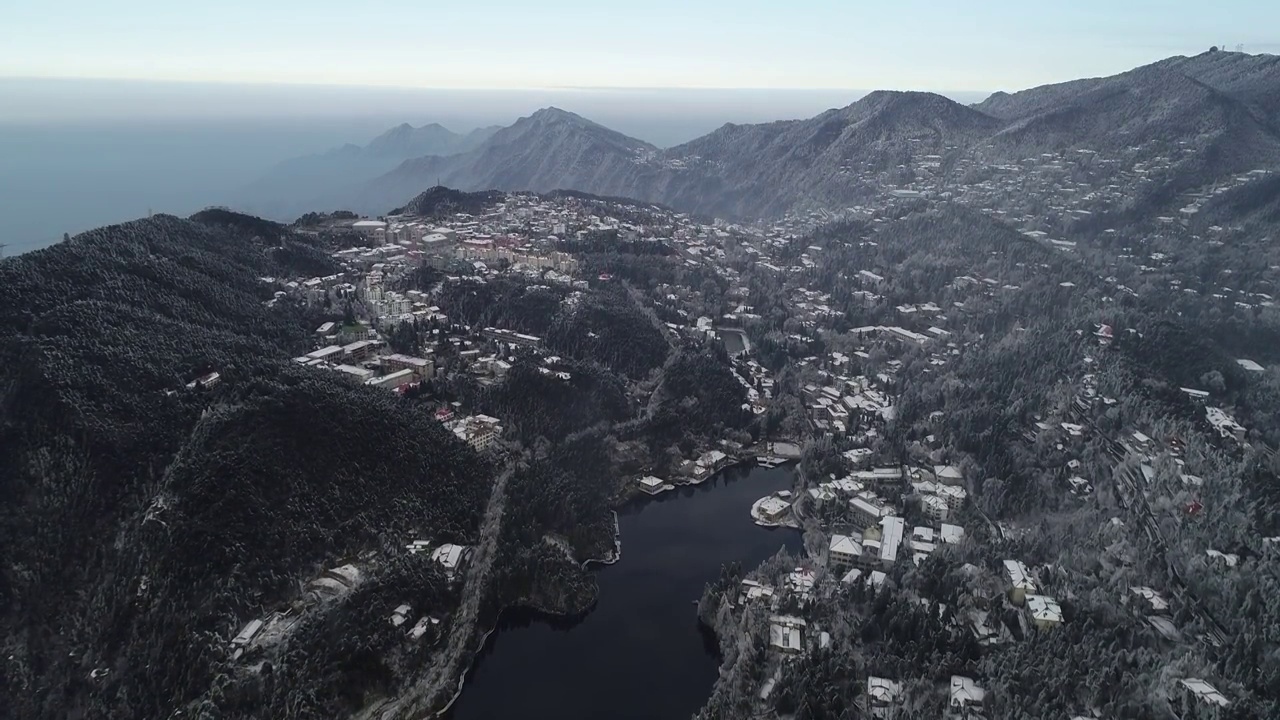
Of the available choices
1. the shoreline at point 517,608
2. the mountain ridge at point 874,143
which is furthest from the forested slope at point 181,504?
Result: the mountain ridge at point 874,143

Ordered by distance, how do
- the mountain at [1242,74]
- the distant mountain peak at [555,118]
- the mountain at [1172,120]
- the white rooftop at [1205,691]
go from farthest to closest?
1. the distant mountain peak at [555,118]
2. the mountain at [1242,74]
3. the mountain at [1172,120]
4. the white rooftop at [1205,691]

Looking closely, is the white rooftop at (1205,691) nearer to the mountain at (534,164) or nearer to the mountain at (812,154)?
the mountain at (812,154)

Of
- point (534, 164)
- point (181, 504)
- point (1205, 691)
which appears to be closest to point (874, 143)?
point (534, 164)

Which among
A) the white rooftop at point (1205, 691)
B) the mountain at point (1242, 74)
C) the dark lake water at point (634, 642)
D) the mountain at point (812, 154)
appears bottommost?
the dark lake water at point (634, 642)

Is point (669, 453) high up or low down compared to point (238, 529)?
down

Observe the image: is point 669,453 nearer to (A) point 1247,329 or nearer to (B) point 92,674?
(B) point 92,674

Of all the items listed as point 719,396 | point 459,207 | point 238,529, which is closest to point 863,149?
point 459,207
